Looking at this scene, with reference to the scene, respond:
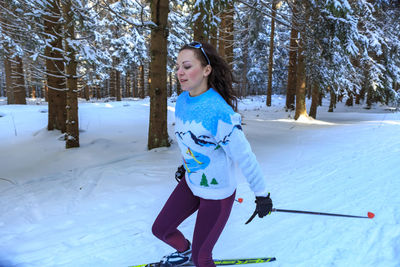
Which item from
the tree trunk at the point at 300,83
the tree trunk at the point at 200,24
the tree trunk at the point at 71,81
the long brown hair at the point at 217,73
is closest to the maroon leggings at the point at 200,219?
the long brown hair at the point at 217,73

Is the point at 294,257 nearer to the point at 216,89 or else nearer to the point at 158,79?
the point at 216,89

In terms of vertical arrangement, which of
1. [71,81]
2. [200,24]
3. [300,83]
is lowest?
[71,81]

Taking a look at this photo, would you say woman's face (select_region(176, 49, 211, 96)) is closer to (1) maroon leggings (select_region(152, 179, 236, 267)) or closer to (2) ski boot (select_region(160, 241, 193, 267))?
(1) maroon leggings (select_region(152, 179, 236, 267))

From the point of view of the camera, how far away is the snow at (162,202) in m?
2.58

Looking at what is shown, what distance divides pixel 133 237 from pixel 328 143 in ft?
20.8

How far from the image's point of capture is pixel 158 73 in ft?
21.7

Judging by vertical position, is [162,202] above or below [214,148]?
below

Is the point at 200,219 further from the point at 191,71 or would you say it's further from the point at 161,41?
the point at 161,41

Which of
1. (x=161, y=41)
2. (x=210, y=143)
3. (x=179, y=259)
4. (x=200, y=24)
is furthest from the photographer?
(x=200, y=24)

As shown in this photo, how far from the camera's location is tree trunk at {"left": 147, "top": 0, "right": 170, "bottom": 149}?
638cm

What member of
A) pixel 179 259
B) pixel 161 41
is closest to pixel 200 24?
pixel 161 41

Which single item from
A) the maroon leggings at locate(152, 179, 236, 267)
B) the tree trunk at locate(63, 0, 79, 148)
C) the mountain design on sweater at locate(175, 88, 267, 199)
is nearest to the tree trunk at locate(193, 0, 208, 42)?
the tree trunk at locate(63, 0, 79, 148)

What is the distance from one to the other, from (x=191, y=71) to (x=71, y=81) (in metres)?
6.37

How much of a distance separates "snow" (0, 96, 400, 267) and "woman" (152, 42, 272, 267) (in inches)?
41.2
